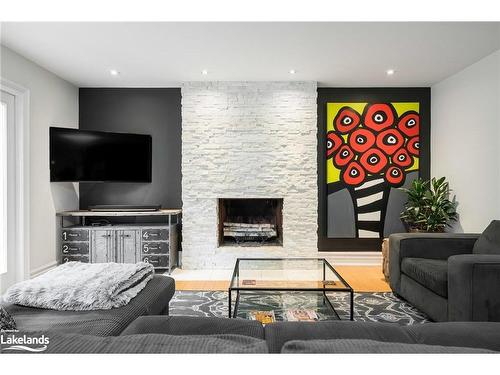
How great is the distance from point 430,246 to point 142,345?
312 centimetres

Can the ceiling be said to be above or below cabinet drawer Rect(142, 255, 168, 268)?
above

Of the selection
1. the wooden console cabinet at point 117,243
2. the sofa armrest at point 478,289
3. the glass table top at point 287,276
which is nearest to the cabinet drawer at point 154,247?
the wooden console cabinet at point 117,243

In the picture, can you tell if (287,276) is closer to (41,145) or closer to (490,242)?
(490,242)

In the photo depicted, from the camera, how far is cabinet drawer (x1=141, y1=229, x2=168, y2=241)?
172 inches

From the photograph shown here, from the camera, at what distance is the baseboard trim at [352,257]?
4.91 meters

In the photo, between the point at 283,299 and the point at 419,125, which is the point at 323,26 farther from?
the point at 419,125

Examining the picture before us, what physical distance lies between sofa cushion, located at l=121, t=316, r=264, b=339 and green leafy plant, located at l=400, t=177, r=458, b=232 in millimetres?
3687

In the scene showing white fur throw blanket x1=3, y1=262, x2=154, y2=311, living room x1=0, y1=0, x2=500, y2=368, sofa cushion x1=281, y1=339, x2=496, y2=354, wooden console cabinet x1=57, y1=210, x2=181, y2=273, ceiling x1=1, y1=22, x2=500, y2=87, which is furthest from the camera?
wooden console cabinet x1=57, y1=210, x2=181, y2=273

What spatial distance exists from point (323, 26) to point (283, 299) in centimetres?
230

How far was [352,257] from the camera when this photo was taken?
4914mm

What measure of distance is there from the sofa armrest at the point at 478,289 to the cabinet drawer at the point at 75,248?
3916 mm

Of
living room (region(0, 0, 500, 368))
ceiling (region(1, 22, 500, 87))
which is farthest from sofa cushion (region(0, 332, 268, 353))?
ceiling (region(1, 22, 500, 87))

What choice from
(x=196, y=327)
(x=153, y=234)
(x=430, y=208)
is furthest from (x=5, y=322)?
(x=430, y=208)

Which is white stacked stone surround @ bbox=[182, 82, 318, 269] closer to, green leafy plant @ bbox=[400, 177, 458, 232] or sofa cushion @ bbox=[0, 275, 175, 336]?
green leafy plant @ bbox=[400, 177, 458, 232]
